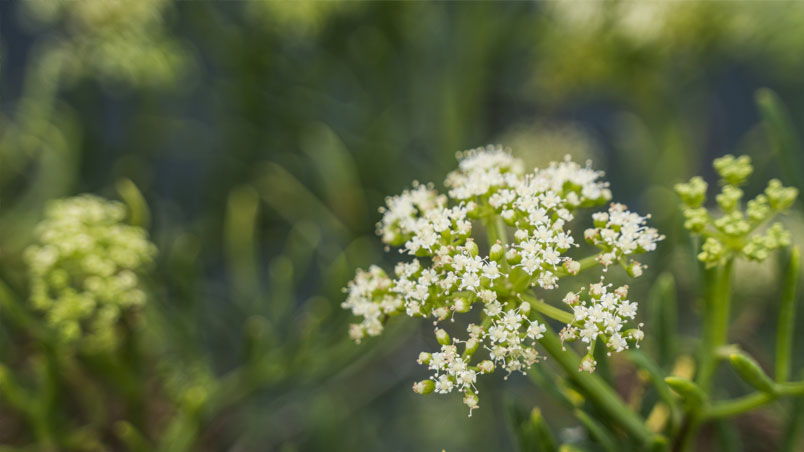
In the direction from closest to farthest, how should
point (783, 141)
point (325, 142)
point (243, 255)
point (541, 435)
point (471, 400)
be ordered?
point (471, 400) < point (541, 435) < point (783, 141) < point (243, 255) < point (325, 142)

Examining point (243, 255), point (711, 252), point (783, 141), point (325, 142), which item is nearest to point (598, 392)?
point (711, 252)

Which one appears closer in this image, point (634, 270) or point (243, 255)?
point (634, 270)

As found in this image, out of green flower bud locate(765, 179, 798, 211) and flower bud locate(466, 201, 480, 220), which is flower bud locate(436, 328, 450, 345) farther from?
green flower bud locate(765, 179, 798, 211)

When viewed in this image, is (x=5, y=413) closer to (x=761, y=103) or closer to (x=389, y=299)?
(x=389, y=299)

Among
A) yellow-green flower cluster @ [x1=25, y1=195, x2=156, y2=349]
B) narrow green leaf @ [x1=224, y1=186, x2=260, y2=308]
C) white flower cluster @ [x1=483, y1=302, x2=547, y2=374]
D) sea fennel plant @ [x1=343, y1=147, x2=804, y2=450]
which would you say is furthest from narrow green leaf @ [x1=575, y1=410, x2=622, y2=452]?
narrow green leaf @ [x1=224, y1=186, x2=260, y2=308]

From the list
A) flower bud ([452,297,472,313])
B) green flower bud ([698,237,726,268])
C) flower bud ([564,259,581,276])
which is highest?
flower bud ([452,297,472,313])

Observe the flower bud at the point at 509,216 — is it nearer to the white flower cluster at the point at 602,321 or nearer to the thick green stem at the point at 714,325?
the white flower cluster at the point at 602,321

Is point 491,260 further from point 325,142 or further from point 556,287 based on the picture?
point 325,142
